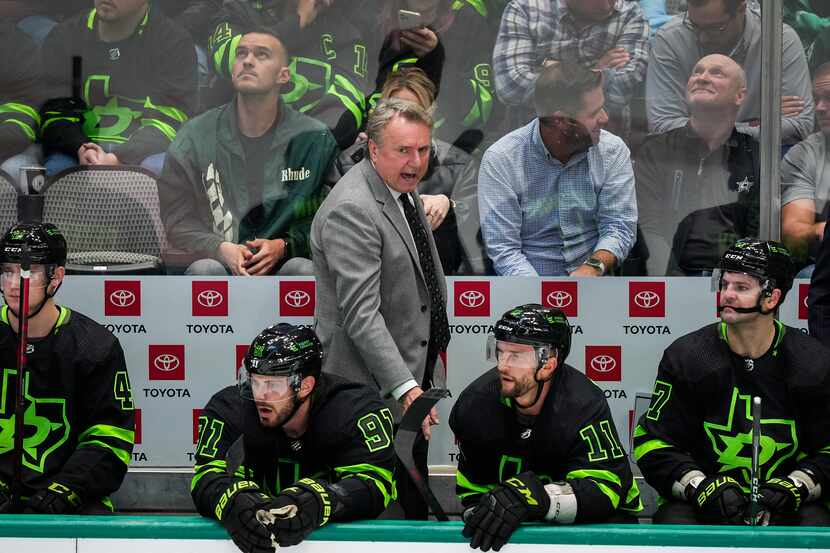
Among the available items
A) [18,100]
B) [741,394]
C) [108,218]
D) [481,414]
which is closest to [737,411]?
[741,394]

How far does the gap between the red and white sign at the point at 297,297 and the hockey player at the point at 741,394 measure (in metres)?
1.46

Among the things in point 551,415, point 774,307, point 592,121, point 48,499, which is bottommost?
point 48,499

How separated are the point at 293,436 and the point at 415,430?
0.38 metres

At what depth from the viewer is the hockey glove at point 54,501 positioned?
3.37 meters

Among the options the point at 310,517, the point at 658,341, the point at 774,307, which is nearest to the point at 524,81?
the point at 658,341

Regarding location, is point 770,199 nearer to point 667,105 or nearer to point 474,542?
point 667,105

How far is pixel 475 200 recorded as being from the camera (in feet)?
15.2

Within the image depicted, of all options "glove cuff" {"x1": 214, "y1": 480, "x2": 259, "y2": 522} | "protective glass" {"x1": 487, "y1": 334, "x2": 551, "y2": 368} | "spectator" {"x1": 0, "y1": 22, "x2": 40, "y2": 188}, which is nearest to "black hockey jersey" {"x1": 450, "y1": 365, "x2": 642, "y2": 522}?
"protective glass" {"x1": 487, "y1": 334, "x2": 551, "y2": 368}

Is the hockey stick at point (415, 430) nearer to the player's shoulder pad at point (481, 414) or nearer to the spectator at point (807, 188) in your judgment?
the player's shoulder pad at point (481, 414)

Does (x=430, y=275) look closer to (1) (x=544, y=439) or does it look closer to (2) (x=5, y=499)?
(1) (x=544, y=439)

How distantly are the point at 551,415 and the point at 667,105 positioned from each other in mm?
1665

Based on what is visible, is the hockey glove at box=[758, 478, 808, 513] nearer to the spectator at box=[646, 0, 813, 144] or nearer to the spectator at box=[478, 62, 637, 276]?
the spectator at box=[478, 62, 637, 276]

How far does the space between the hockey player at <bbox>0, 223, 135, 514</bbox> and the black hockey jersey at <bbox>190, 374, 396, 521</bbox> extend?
452 mm

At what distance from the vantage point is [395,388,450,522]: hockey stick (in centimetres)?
313
